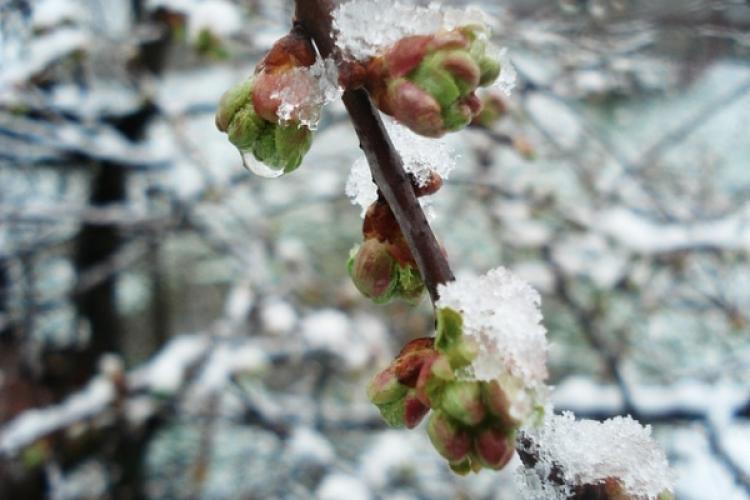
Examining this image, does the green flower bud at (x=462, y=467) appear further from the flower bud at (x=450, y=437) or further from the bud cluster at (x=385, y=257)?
the bud cluster at (x=385, y=257)

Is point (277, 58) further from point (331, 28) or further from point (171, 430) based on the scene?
point (171, 430)

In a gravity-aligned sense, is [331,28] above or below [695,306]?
above

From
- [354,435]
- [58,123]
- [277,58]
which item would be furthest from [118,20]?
[277,58]

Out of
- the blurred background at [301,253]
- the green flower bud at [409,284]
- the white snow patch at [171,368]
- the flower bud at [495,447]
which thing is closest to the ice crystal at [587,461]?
the flower bud at [495,447]

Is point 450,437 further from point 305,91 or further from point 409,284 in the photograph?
point 305,91

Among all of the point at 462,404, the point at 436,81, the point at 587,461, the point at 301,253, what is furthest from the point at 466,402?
the point at 301,253

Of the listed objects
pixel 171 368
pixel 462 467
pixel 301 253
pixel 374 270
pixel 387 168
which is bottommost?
pixel 301 253
